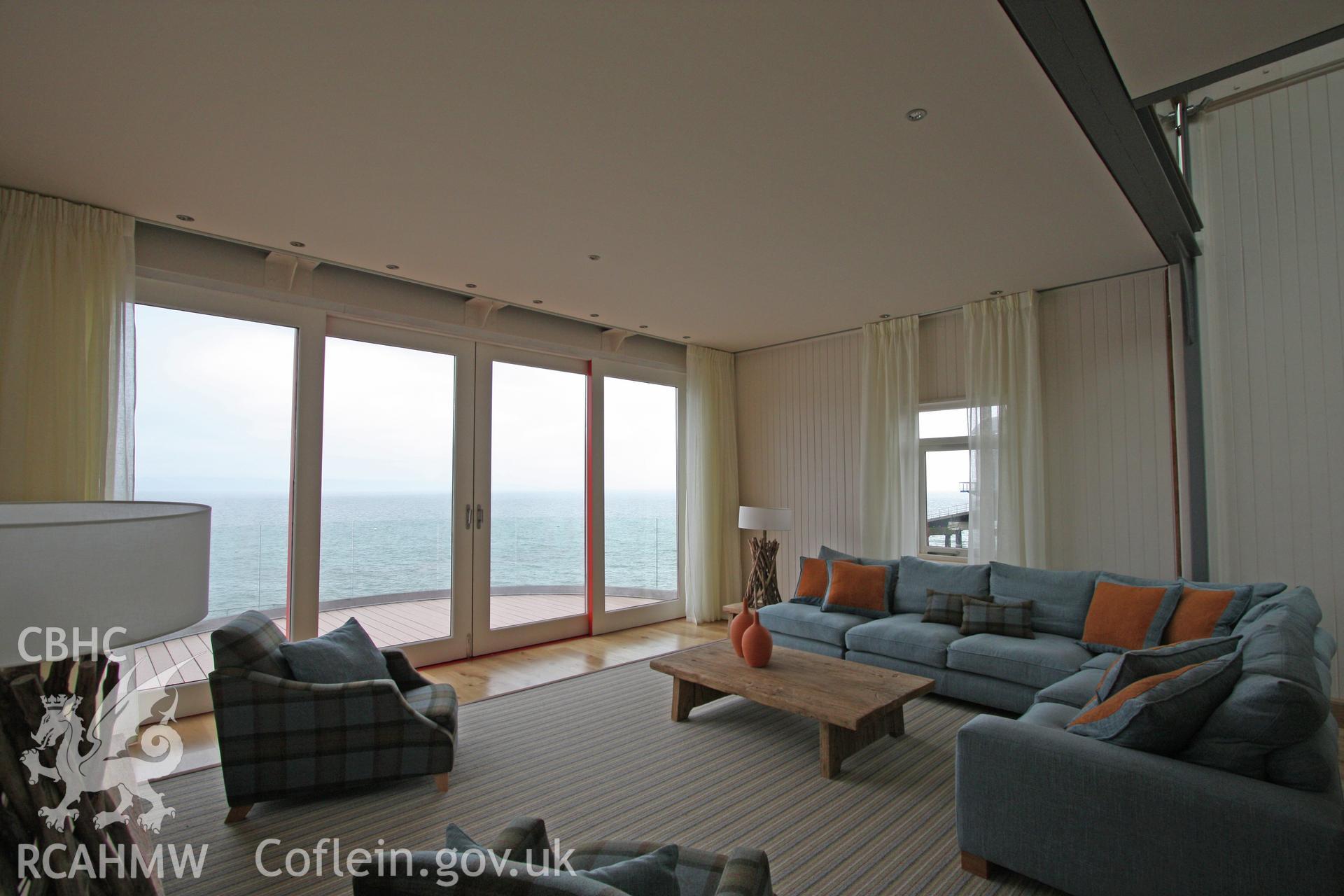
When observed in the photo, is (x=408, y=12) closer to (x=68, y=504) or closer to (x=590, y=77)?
(x=590, y=77)

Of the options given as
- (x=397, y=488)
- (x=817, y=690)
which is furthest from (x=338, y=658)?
(x=817, y=690)

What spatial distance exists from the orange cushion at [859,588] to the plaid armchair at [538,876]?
339 cm

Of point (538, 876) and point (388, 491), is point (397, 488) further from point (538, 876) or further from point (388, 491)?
point (538, 876)

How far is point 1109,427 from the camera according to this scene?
4457mm

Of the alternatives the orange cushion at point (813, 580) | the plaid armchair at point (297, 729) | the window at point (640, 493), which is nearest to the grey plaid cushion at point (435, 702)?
the plaid armchair at point (297, 729)

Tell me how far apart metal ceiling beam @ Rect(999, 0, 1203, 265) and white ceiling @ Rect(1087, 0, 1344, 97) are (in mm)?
92

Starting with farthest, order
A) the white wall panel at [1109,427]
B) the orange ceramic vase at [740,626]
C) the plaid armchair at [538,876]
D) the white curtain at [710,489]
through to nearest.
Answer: the white curtain at [710,489], the white wall panel at [1109,427], the orange ceramic vase at [740,626], the plaid armchair at [538,876]

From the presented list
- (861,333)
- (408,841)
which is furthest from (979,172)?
(408,841)

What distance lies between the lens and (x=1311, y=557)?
3697 mm

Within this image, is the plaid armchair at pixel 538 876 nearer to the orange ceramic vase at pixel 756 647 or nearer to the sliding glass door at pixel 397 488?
the orange ceramic vase at pixel 756 647

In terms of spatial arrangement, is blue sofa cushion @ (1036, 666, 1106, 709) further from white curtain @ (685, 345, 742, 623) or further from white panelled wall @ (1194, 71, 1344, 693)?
white curtain @ (685, 345, 742, 623)

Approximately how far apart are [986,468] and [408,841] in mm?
4292

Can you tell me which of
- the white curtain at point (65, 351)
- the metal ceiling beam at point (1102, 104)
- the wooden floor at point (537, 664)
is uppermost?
the metal ceiling beam at point (1102, 104)

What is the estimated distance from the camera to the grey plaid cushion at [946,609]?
4.28 m
